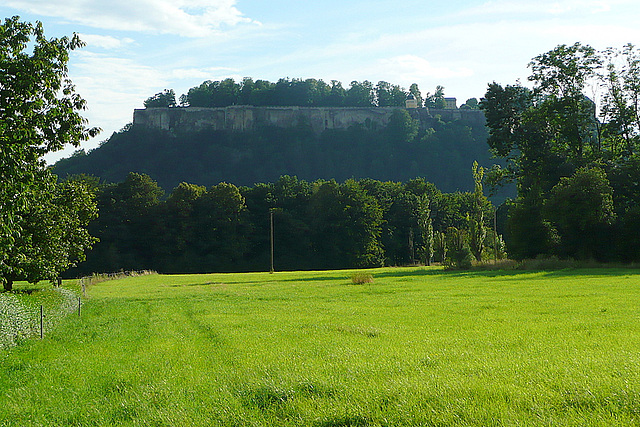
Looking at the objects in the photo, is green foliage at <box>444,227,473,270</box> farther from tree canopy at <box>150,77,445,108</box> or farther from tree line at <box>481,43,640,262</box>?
tree canopy at <box>150,77,445,108</box>

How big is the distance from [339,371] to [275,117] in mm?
145958

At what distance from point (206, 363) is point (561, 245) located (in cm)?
4384

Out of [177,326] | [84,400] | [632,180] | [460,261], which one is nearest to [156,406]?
[84,400]

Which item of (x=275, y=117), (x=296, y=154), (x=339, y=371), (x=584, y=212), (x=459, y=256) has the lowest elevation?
(x=459, y=256)

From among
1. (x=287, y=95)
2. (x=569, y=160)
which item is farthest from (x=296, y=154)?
(x=569, y=160)

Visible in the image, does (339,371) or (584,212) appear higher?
(584,212)

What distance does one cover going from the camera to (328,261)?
84688 millimetres

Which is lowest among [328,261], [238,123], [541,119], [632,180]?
[328,261]

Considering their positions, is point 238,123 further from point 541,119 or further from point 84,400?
point 84,400

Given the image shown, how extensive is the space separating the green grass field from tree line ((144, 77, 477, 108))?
6343 inches

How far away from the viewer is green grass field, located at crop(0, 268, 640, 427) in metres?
7.28

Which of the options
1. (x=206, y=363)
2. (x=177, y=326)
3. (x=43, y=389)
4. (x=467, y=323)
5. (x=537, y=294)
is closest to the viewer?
(x=43, y=389)

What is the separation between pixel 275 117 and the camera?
500 ft

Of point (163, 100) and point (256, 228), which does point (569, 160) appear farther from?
point (163, 100)
